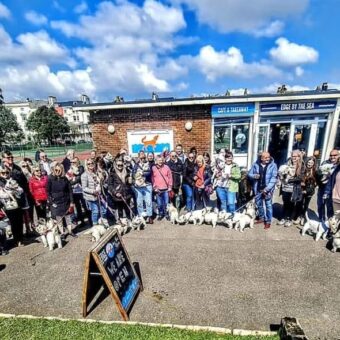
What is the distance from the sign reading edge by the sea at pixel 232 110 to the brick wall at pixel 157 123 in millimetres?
310

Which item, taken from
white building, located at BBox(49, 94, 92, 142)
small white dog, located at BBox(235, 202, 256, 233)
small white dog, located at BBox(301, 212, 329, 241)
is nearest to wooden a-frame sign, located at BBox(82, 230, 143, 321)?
small white dog, located at BBox(235, 202, 256, 233)

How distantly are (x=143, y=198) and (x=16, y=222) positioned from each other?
3065mm

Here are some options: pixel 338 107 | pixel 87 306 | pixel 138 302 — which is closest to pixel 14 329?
pixel 87 306

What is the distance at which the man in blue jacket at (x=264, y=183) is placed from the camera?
5.45 metres

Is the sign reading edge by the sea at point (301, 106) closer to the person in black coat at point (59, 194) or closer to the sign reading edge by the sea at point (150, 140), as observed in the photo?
the sign reading edge by the sea at point (150, 140)

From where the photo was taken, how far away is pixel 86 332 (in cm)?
290

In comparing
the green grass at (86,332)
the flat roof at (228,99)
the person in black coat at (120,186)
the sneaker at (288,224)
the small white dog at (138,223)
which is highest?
the flat roof at (228,99)

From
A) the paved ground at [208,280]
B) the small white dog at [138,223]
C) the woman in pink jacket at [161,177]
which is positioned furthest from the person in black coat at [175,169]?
the paved ground at [208,280]

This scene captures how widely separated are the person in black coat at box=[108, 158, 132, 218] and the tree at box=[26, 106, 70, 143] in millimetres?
44238

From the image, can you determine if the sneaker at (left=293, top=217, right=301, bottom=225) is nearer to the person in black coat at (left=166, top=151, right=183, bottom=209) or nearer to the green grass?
the person in black coat at (left=166, top=151, right=183, bottom=209)

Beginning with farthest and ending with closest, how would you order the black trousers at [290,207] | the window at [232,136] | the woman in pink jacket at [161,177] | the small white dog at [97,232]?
the window at [232,136] < the woman in pink jacket at [161,177] < the black trousers at [290,207] < the small white dog at [97,232]

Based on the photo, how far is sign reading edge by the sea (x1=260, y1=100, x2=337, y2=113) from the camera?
9.50 meters

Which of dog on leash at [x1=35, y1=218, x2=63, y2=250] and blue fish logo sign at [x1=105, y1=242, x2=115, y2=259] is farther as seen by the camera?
dog on leash at [x1=35, y1=218, x2=63, y2=250]

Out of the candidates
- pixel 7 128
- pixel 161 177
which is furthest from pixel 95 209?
pixel 7 128
